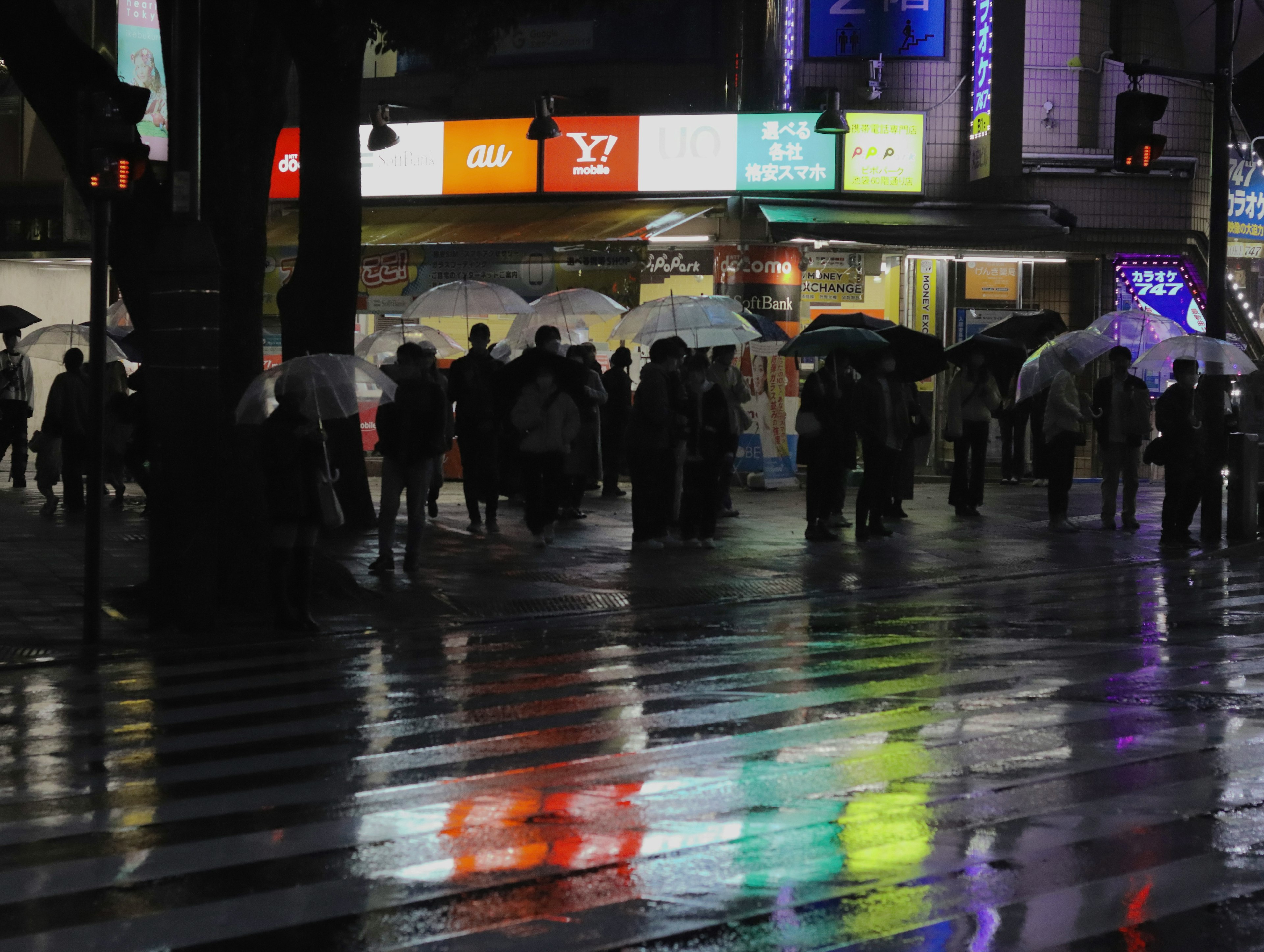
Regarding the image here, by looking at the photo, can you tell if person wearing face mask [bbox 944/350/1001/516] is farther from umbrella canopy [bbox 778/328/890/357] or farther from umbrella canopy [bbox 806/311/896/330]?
umbrella canopy [bbox 778/328/890/357]

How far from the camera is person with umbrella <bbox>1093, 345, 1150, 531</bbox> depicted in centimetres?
1917

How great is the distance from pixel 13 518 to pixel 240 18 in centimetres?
818

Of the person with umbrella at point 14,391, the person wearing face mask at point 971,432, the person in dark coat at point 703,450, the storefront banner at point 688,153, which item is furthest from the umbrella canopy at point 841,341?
the person with umbrella at point 14,391

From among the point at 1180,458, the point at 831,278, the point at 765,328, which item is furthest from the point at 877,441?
the point at 831,278

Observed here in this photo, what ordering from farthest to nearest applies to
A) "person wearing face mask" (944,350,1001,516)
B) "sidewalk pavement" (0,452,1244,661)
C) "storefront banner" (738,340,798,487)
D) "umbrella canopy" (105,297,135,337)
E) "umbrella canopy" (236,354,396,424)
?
"storefront banner" (738,340,798,487) < "umbrella canopy" (105,297,135,337) < "person wearing face mask" (944,350,1001,516) < "sidewalk pavement" (0,452,1244,661) < "umbrella canopy" (236,354,396,424)

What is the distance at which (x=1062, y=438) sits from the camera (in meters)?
19.5

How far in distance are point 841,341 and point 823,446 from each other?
2.29 meters

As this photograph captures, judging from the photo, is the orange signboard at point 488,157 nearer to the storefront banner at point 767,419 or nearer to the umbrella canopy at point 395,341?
the umbrella canopy at point 395,341

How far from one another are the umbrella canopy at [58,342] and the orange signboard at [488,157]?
5818 mm

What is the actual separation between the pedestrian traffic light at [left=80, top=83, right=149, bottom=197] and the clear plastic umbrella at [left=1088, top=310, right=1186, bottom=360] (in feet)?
41.8

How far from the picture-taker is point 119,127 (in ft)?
37.4

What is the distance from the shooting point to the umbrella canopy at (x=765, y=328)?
22.5m

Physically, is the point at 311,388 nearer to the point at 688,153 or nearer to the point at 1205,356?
the point at 1205,356

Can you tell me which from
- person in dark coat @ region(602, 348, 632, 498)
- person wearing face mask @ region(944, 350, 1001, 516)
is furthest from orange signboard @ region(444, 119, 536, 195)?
person wearing face mask @ region(944, 350, 1001, 516)
